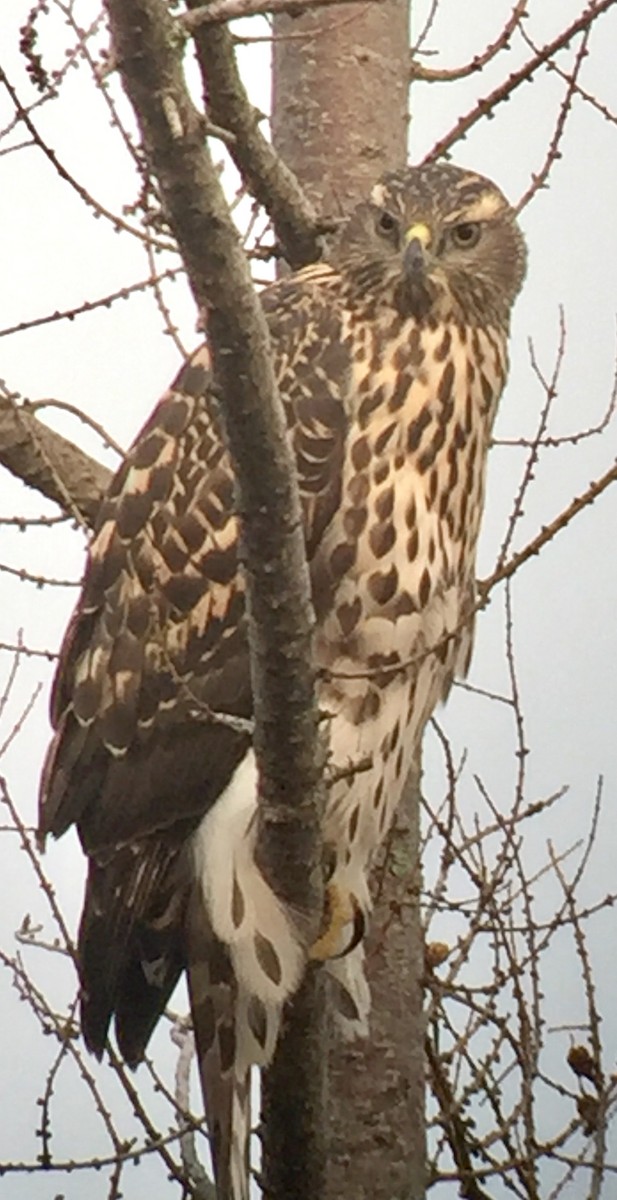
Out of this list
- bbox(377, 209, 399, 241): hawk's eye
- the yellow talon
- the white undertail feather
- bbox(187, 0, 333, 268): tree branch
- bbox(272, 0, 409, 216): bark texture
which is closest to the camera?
bbox(187, 0, 333, 268): tree branch

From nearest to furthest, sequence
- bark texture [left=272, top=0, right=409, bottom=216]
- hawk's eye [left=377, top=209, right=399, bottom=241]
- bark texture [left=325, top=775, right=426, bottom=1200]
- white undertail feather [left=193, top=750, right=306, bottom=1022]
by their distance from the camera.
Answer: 1. white undertail feather [left=193, top=750, right=306, bottom=1022]
2. hawk's eye [left=377, top=209, right=399, bottom=241]
3. bark texture [left=325, top=775, right=426, bottom=1200]
4. bark texture [left=272, top=0, right=409, bottom=216]

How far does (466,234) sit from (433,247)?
9 centimetres

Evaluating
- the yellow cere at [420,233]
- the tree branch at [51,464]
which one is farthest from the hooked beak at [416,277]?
the tree branch at [51,464]

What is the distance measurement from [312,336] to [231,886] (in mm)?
777

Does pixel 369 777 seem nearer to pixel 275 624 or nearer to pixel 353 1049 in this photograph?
pixel 353 1049

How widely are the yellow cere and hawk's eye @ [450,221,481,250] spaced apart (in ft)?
0.25

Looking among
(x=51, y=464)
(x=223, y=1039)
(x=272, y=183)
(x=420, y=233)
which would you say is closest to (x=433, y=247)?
(x=420, y=233)

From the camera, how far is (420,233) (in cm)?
284

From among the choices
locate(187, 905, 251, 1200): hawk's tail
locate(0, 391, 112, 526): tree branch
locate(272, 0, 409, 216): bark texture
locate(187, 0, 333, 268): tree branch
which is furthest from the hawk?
locate(272, 0, 409, 216): bark texture

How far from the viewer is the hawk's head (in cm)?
282

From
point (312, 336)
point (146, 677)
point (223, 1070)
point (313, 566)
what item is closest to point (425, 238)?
point (312, 336)

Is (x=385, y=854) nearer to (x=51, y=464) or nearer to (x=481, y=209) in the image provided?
(x=51, y=464)

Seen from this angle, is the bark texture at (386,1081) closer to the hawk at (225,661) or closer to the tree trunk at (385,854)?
the tree trunk at (385,854)

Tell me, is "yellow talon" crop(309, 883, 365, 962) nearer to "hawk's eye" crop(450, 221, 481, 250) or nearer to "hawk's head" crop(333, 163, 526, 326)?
"hawk's head" crop(333, 163, 526, 326)
